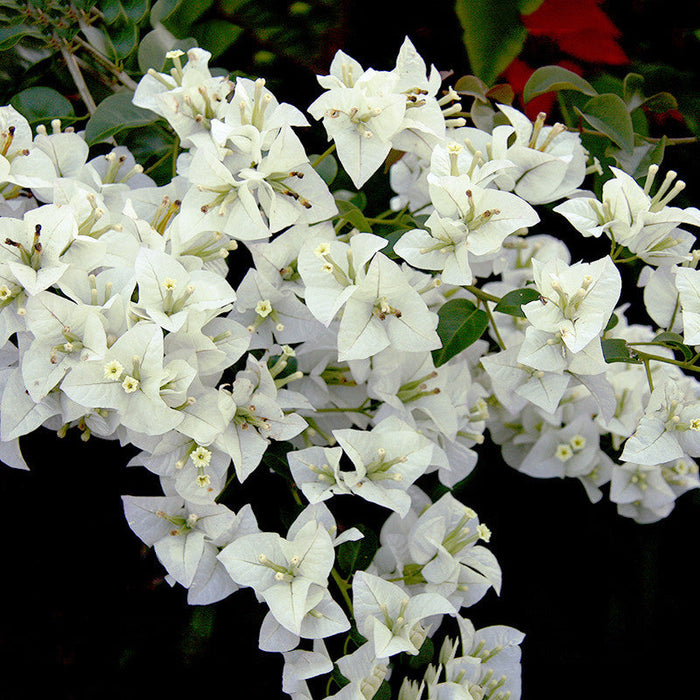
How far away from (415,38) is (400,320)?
0.47 meters

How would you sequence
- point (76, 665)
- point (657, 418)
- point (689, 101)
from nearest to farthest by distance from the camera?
point (657, 418) < point (76, 665) < point (689, 101)

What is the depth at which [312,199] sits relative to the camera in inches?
23.3

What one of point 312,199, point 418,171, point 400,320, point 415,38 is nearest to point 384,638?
point 400,320

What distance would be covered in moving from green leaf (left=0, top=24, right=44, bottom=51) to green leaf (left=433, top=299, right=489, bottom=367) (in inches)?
17.6

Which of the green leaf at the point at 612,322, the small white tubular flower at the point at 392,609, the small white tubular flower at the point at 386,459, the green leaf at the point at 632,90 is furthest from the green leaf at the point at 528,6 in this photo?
the small white tubular flower at the point at 392,609

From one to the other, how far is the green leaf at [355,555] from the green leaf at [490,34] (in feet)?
1.67

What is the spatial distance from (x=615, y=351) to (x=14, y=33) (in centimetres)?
59

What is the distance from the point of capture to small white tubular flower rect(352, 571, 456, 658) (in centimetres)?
58

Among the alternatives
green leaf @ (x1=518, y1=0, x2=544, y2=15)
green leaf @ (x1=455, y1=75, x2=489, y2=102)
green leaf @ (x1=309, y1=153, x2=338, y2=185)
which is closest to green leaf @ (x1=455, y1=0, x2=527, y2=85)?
green leaf @ (x1=518, y1=0, x2=544, y2=15)

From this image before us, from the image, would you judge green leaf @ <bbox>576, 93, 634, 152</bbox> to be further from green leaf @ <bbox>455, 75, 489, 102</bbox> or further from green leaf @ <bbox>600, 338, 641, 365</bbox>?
green leaf @ <bbox>600, 338, 641, 365</bbox>

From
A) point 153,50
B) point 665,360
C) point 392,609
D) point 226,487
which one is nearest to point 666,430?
point 665,360

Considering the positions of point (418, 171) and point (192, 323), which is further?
point (418, 171)

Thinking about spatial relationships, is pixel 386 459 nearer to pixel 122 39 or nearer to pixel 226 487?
pixel 226 487

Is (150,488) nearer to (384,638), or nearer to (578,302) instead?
(384,638)
